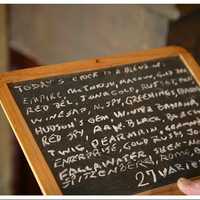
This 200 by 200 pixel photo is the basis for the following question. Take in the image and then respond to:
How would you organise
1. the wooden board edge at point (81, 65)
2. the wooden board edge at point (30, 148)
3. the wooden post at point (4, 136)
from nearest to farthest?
the wooden board edge at point (30, 148) → the wooden board edge at point (81, 65) → the wooden post at point (4, 136)

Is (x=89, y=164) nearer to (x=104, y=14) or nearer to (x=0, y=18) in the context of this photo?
(x=0, y=18)

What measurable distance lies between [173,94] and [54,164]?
406 mm

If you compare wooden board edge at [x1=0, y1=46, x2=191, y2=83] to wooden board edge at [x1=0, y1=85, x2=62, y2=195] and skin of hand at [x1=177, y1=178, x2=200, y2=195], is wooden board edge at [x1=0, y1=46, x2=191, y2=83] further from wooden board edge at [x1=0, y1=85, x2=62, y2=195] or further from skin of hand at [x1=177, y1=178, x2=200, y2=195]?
skin of hand at [x1=177, y1=178, x2=200, y2=195]

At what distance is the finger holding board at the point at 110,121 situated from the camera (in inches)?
43.8

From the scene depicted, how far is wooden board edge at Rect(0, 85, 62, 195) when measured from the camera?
106 centimetres

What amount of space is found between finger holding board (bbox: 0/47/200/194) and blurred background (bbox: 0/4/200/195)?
1072 mm

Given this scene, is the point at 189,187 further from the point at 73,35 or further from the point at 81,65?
the point at 73,35

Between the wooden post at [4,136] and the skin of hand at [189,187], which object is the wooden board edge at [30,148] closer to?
the skin of hand at [189,187]


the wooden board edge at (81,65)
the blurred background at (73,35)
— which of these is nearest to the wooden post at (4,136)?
the blurred background at (73,35)

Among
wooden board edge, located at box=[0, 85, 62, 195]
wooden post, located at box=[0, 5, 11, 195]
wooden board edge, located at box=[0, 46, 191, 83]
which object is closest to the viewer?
wooden board edge, located at box=[0, 85, 62, 195]

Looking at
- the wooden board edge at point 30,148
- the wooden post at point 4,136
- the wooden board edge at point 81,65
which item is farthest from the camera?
the wooden post at point 4,136

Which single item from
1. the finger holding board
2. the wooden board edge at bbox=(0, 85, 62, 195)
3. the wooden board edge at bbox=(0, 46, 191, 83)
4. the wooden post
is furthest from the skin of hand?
the wooden post

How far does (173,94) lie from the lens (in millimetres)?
1345

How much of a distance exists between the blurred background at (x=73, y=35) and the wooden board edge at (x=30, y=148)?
1328 millimetres
